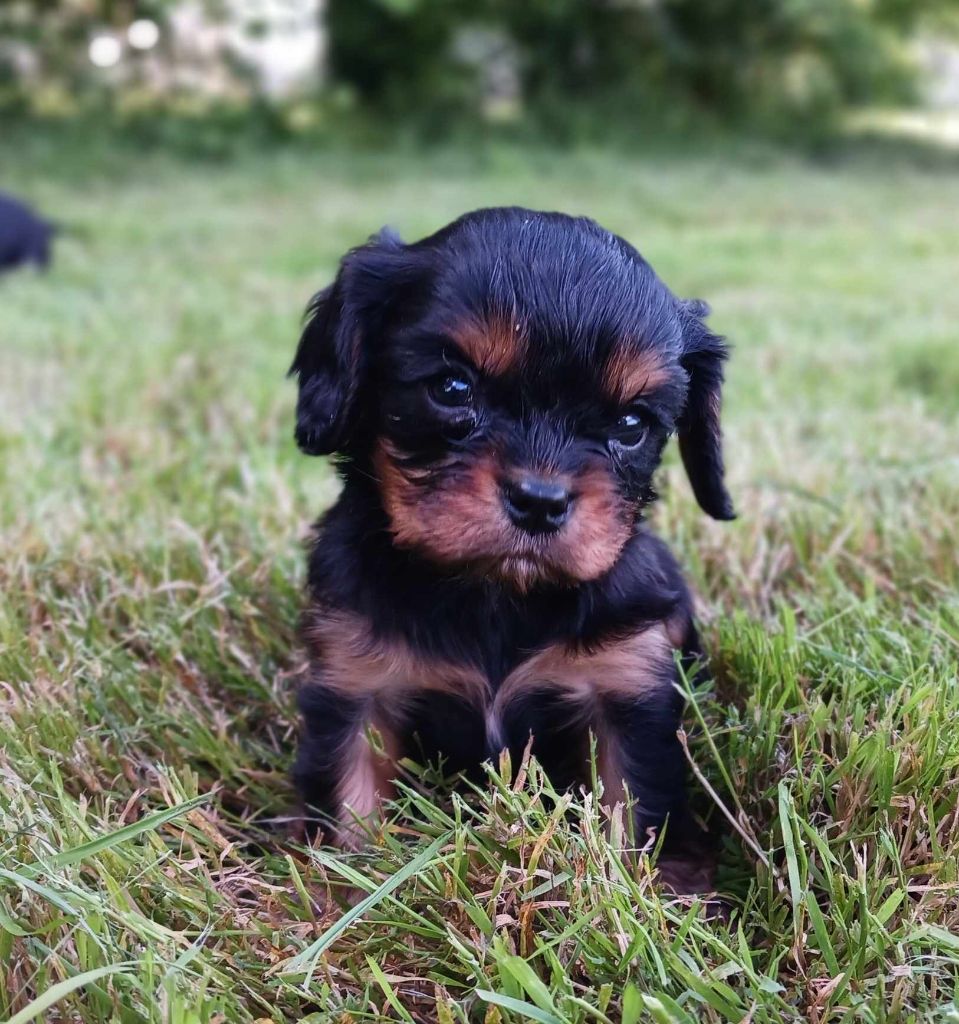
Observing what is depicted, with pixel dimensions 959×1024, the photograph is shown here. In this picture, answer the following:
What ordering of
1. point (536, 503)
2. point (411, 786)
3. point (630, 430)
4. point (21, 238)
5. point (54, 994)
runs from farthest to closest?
point (21, 238)
point (411, 786)
point (630, 430)
point (536, 503)
point (54, 994)

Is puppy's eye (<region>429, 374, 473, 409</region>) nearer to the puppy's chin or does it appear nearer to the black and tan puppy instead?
the black and tan puppy

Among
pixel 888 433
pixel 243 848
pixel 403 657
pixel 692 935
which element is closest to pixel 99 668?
pixel 243 848

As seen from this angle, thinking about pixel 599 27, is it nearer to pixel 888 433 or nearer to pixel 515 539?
pixel 888 433

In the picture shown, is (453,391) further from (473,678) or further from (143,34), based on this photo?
(143,34)

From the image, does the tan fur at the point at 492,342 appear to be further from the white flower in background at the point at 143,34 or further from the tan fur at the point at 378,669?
the white flower in background at the point at 143,34

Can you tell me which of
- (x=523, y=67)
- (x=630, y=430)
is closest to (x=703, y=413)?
(x=630, y=430)

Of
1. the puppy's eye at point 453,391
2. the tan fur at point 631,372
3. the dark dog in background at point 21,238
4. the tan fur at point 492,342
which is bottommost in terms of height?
the dark dog in background at point 21,238

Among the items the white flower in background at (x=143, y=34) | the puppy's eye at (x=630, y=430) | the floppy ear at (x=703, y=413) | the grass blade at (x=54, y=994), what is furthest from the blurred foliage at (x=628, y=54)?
the grass blade at (x=54, y=994)
